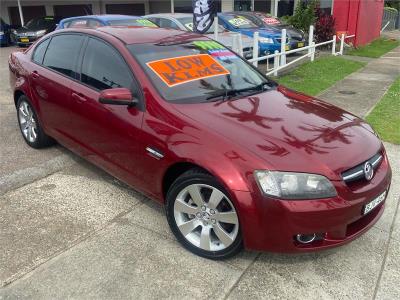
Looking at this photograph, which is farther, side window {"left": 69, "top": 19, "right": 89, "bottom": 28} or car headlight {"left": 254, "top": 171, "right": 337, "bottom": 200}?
side window {"left": 69, "top": 19, "right": 89, "bottom": 28}

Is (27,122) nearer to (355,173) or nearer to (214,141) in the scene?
(214,141)

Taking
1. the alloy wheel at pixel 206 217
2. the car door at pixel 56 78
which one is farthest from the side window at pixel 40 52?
the alloy wheel at pixel 206 217

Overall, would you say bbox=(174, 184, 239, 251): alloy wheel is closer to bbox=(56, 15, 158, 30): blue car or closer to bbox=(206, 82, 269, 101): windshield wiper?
bbox=(206, 82, 269, 101): windshield wiper

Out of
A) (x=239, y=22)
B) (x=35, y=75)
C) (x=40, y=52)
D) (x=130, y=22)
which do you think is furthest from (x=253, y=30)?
(x=35, y=75)

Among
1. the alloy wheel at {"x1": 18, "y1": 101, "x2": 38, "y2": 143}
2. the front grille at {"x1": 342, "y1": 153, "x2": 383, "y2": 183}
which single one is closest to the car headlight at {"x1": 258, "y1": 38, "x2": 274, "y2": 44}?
the alloy wheel at {"x1": 18, "y1": 101, "x2": 38, "y2": 143}

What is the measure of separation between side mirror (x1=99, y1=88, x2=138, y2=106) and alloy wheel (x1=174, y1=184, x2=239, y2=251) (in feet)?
2.91

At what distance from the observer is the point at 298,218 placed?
266 centimetres

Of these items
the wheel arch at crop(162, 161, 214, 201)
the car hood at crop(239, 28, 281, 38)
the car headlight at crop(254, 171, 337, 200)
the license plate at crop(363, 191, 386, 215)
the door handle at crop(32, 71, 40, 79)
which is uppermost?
the door handle at crop(32, 71, 40, 79)

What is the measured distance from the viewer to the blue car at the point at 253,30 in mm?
12359

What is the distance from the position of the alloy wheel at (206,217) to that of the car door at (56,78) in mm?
1820

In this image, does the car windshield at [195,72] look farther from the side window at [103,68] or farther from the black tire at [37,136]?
the black tire at [37,136]

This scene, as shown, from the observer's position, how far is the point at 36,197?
4.08 metres

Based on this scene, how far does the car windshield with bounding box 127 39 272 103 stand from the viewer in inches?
139

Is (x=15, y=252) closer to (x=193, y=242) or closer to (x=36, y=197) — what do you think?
(x=36, y=197)
